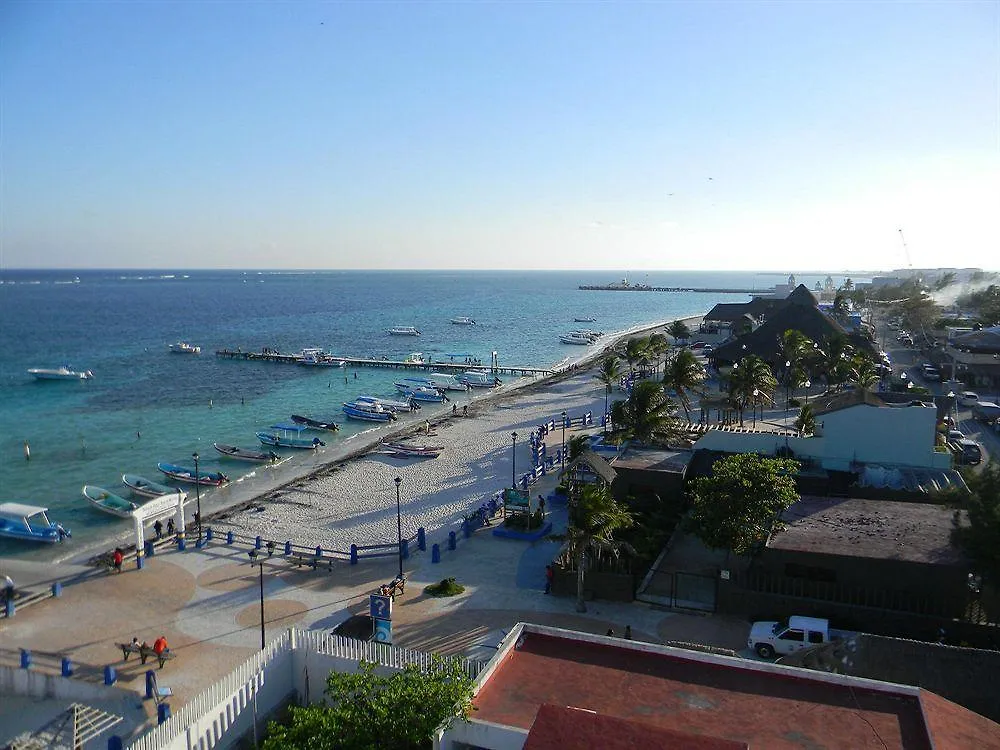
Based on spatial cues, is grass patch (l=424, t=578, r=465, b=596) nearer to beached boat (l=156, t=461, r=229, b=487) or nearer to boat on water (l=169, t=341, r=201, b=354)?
beached boat (l=156, t=461, r=229, b=487)

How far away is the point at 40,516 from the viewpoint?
35.2 m

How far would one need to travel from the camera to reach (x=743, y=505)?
20.8 m

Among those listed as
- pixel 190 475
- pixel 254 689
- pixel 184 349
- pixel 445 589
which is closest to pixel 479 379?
pixel 190 475

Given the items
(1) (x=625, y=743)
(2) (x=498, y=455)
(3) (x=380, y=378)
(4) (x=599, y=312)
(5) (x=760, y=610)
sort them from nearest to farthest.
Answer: (1) (x=625, y=743)
(5) (x=760, y=610)
(2) (x=498, y=455)
(3) (x=380, y=378)
(4) (x=599, y=312)

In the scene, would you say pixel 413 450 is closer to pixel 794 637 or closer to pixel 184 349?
pixel 794 637

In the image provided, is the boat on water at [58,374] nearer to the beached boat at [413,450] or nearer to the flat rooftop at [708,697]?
the beached boat at [413,450]

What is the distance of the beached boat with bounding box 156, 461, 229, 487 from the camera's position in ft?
135

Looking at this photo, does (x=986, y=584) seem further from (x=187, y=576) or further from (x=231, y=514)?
(x=231, y=514)

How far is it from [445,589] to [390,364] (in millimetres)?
64548

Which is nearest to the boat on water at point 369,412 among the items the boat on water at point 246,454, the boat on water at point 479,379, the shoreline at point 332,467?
the shoreline at point 332,467

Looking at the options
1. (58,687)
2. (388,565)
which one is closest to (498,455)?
→ (388,565)

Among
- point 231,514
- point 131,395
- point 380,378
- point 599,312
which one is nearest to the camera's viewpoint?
point 231,514

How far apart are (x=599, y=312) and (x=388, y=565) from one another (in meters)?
154

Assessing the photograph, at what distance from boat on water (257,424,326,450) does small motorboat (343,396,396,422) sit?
246 inches
